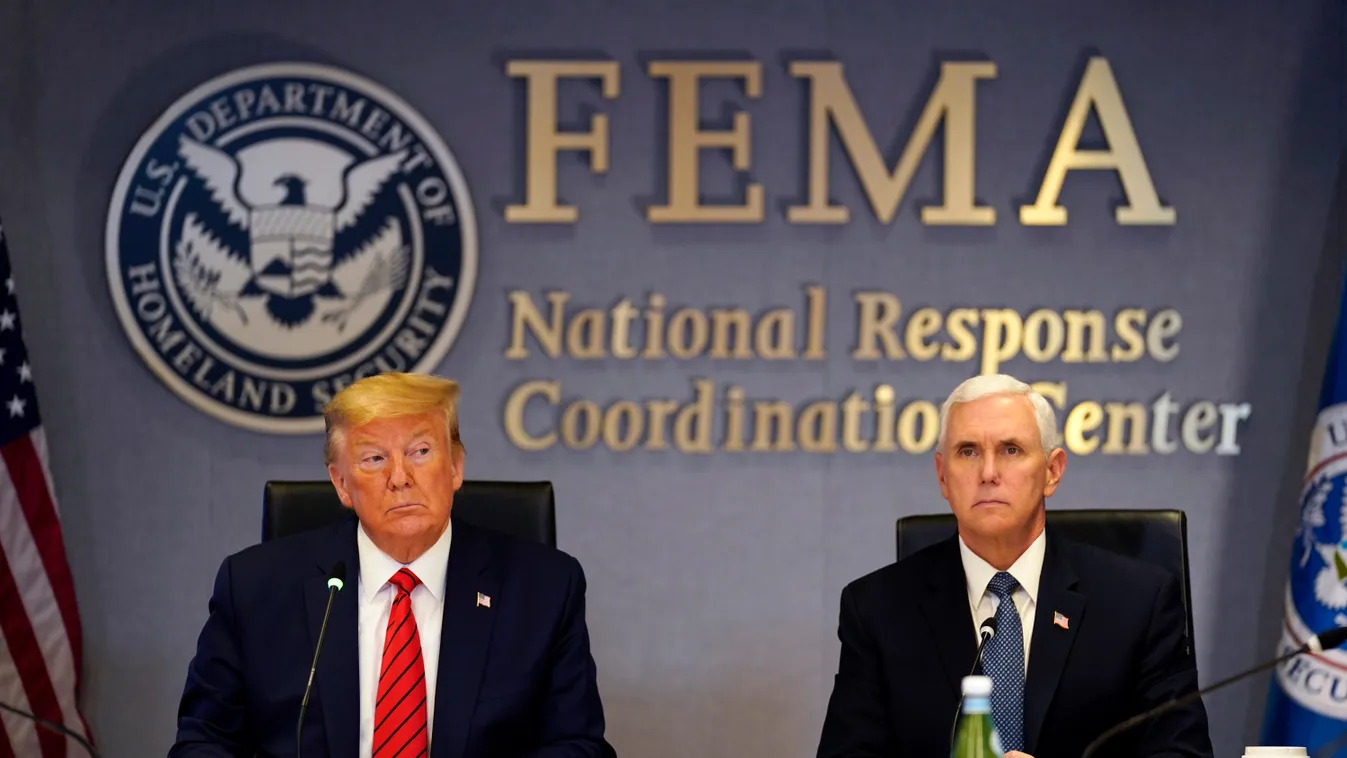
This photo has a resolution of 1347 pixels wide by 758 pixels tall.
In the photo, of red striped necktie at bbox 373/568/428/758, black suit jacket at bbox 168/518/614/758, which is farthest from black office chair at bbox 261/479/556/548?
red striped necktie at bbox 373/568/428/758

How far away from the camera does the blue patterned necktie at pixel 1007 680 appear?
2520 mm

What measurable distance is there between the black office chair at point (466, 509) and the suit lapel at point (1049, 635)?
3.07 ft

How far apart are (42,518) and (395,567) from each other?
5.83 ft

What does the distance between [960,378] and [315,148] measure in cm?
183

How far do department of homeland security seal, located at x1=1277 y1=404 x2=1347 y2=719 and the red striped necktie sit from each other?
90.5 inches

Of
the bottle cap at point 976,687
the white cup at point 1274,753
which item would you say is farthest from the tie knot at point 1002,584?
the bottle cap at point 976,687

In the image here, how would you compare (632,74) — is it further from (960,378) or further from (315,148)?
(960,378)

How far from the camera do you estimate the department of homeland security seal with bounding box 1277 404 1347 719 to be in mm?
3807

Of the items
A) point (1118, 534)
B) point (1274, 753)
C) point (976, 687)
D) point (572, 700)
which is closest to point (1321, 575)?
point (1118, 534)

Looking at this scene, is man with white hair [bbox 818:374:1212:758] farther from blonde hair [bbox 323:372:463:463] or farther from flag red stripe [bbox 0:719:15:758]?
flag red stripe [bbox 0:719:15:758]

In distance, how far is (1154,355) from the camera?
14.0ft

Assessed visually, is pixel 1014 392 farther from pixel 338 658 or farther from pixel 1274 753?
pixel 338 658

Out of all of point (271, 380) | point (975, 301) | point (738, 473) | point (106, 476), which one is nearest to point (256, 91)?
point (271, 380)

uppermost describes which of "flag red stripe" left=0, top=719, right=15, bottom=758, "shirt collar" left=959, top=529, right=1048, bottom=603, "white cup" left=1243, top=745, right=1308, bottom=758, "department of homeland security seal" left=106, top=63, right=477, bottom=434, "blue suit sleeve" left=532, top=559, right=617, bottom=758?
"department of homeland security seal" left=106, top=63, right=477, bottom=434
